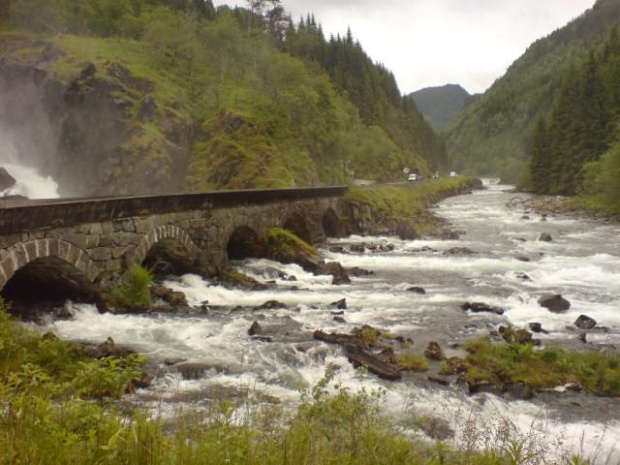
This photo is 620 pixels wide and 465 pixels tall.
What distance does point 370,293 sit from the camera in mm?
18922

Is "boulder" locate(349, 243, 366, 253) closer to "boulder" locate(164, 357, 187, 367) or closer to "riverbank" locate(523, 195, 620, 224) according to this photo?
"boulder" locate(164, 357, 187, 367)

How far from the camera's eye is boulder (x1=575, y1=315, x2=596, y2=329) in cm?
1459

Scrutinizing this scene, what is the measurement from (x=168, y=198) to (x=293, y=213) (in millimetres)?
13008

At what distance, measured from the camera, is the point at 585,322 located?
1470cm

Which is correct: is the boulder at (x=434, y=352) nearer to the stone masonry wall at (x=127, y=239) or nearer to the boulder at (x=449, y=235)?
the stone masonry wall at (x=127, y=239)

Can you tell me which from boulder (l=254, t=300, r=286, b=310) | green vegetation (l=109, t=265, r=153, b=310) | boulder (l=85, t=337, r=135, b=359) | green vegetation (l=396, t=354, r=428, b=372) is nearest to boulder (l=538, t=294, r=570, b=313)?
green vegetation (l=396, t=354, r=428, b=372)

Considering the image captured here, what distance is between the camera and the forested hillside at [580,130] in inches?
2489

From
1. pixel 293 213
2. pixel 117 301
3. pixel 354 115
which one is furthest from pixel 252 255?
pixel 354 115

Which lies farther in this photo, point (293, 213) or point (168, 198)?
point (293, 213)

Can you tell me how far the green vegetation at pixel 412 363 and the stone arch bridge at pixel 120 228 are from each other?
28.5ft

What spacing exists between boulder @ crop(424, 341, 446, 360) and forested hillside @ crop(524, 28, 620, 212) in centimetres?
5098

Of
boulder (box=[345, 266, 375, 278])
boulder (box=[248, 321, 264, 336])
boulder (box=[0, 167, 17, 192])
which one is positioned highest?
boulder (box=[0, 167, 17, 192])

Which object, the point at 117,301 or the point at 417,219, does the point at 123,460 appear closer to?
the point at 117,301

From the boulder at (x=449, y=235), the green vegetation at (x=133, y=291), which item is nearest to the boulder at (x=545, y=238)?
the boulder at (x=449, y=235)
